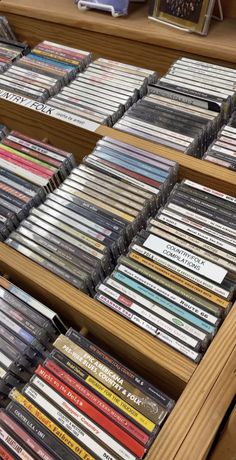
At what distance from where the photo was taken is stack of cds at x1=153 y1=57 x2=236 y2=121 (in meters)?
1.10

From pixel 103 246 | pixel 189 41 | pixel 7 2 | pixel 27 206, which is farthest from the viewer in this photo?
pixel 7 2

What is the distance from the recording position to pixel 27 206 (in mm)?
1056

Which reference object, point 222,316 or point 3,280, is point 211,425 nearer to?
point 222,316

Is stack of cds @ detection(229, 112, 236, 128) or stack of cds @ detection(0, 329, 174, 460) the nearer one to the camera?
stack of cds @ detection(0, 329, 174, 460)

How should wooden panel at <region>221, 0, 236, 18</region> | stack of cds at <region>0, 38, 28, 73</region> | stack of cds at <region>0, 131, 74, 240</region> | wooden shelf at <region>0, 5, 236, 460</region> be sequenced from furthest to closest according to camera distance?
stack of cds at <region>0, 38, 28, 73</region>
wooden panel at <region>221, 0, 236, 18</region>
stack of cds at <region>0, 131, 74, 240</region>
wooden shelf at <region>0, 5, 236, 460</region>

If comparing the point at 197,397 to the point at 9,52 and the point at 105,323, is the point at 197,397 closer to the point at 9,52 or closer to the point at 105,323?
the point at 105,323

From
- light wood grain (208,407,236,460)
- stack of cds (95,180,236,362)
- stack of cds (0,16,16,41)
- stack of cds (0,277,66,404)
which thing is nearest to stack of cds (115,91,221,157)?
stack of cds (95,180,236,362)

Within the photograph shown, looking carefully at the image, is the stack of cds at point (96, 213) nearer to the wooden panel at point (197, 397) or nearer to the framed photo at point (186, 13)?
the wooden panel at point (197, 397)

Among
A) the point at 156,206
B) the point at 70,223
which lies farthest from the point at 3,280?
the point at 156,206

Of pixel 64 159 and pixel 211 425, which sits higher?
pixel 64 159

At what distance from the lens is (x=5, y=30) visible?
5.39 feet

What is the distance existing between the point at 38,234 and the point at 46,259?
8 centimetres

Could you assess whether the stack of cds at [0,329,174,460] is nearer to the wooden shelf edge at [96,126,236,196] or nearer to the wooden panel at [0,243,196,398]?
the wooden panel at [0,243,196,398]

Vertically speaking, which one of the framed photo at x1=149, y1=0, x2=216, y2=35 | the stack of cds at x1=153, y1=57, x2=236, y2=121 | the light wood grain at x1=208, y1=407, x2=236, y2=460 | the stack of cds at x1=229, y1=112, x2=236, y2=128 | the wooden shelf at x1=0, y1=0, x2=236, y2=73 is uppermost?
the framed photo at x1=149, y1=0, x2=216, y2=35
